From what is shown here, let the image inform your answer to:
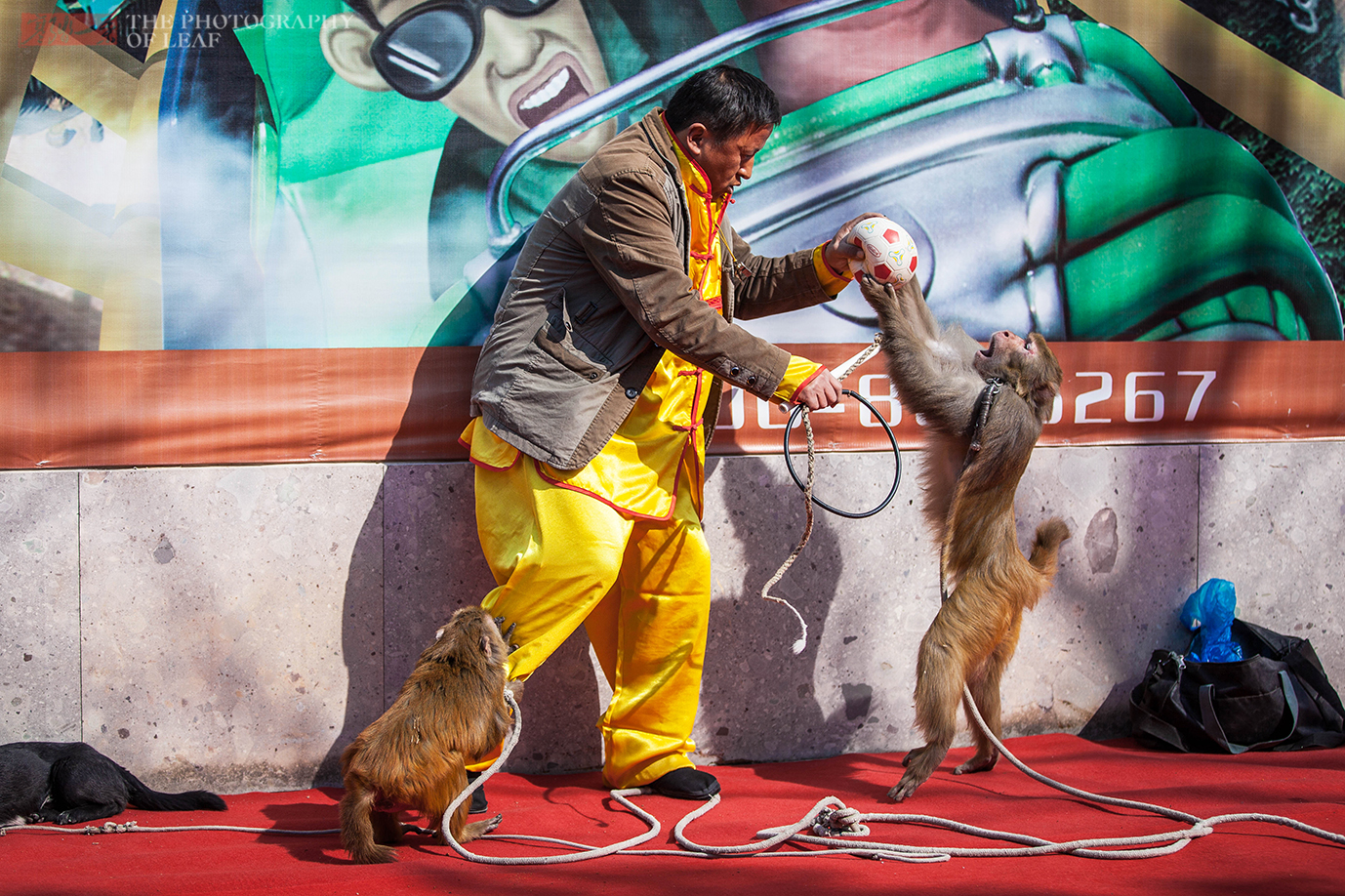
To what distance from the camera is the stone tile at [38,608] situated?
11.5ft

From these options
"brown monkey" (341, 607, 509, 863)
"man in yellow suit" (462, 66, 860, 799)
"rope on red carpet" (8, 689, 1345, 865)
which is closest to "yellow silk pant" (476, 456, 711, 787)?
"man in yellow suit" (462, 66, 860, 799)

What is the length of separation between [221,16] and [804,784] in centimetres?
348

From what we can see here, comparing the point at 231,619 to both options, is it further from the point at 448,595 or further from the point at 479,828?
the point at 479,828

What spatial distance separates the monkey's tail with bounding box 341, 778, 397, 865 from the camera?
274 cm

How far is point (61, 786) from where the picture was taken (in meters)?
3.21

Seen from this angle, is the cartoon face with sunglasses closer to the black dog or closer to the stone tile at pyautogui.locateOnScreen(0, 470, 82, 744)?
the stone tile at pyautogui.locateOnScreen(0, 470, 82, 744)

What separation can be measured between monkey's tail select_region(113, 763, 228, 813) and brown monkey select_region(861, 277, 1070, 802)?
7.51 feet

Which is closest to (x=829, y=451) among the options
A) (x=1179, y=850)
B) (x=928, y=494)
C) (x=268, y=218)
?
(x=928, y=494)

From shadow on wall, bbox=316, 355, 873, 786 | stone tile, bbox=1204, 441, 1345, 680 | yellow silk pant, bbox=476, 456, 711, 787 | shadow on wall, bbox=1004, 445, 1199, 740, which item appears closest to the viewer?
yellow silk pant, bbox=476, 456, 711, 787

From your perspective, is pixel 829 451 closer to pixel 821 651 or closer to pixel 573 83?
pixel 821 651

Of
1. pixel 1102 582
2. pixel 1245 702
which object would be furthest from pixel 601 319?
pixel 1245 702

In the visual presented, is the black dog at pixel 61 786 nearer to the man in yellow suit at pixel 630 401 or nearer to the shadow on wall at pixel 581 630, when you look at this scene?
the shadow on wall at pixel 581 630

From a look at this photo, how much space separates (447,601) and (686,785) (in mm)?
1103

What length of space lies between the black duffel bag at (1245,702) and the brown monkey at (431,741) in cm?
283
